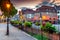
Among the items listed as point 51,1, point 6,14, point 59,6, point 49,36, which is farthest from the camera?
point 6,14

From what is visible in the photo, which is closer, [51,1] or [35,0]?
[51,1]

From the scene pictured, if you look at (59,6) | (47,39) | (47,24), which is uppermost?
(59,6)

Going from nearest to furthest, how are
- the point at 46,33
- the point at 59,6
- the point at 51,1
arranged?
the point at 51,1 < the point at 59,6 < the point at 46,33

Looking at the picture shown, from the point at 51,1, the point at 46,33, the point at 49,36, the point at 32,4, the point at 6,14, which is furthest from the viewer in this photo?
the point at 6,14

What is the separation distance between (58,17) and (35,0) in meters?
1.01

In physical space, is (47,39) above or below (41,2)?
below

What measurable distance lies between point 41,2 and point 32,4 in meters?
0.39

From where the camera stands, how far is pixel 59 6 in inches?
230

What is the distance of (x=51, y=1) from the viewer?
17.8 feet

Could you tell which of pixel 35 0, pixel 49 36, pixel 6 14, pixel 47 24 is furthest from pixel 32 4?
pixel 6 14

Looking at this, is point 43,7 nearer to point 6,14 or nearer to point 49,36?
point 49,36

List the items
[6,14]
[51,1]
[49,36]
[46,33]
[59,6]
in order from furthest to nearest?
[6,14] → [46,33] → [49,36] → [59,6] → [51,1]

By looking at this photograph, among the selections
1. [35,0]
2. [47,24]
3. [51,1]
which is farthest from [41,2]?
[47,24]

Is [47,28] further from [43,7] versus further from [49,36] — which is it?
[43,7]
